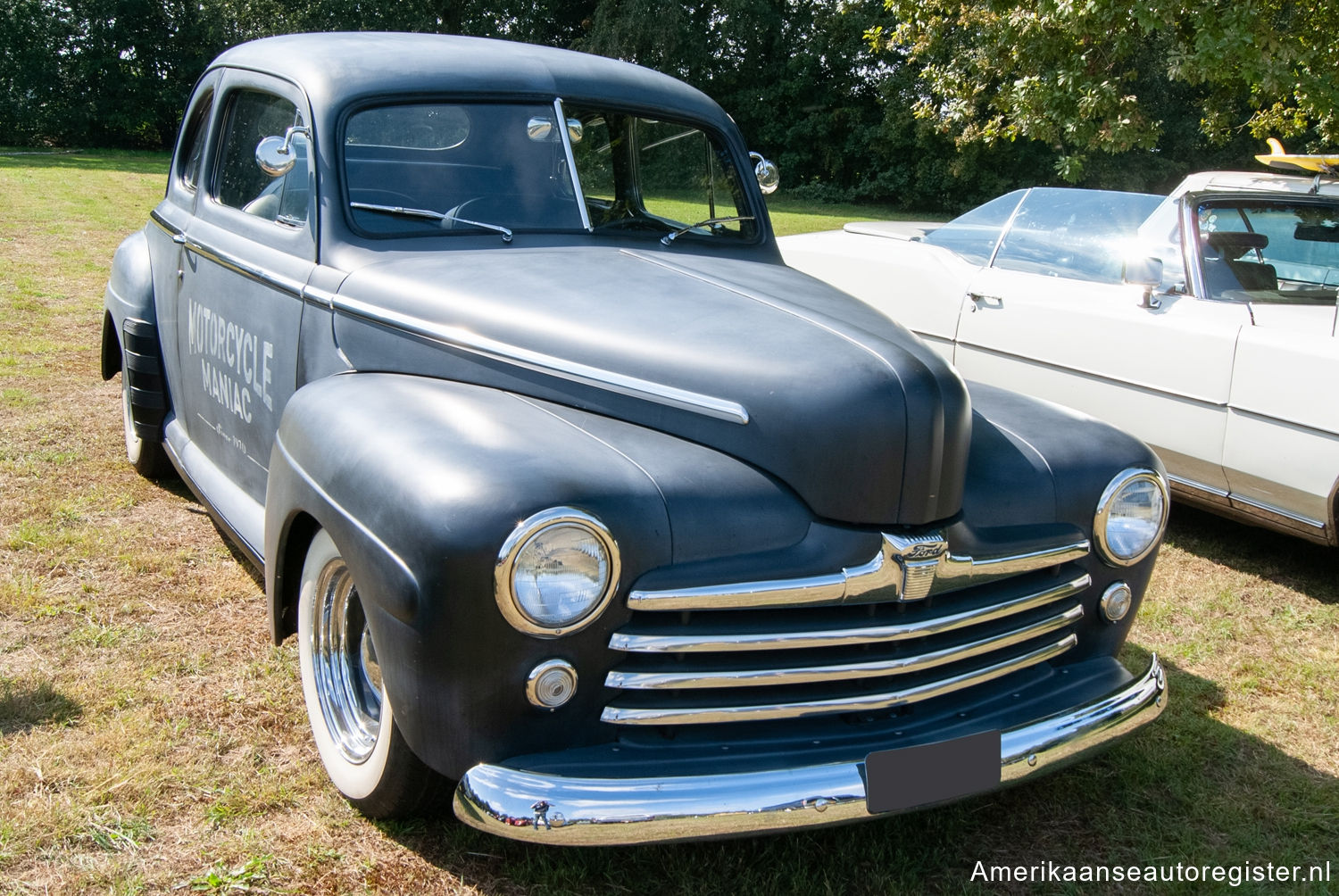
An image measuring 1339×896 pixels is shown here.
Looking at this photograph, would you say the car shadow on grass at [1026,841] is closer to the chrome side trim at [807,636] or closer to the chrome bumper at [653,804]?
the chrome bumper at [653,804]

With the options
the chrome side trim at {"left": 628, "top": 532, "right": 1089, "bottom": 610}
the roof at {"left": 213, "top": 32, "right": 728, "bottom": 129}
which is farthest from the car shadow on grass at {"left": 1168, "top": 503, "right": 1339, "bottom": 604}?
the roof at {"left": 213, "top": 32, "right": 728, "bottom": 129}

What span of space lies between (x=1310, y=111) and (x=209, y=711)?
8.00 meters

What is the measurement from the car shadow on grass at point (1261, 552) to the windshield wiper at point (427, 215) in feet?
11.0

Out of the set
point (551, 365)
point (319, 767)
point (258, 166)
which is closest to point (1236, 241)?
point (551, 365)

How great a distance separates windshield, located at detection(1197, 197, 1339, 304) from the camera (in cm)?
473

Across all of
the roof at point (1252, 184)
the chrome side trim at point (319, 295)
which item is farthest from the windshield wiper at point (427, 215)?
the roof at point (1252, 184)

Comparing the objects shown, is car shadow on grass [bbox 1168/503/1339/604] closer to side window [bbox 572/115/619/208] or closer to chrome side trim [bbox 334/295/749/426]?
side window [bbox 572/115/619/208]

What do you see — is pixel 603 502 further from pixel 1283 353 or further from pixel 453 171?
pixel 1283 353

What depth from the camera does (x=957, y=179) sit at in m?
26.2

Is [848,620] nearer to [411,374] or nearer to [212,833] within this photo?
[411,374]

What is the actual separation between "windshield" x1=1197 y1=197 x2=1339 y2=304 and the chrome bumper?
351cm

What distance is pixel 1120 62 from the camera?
374 inches

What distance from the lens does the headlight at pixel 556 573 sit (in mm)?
1999

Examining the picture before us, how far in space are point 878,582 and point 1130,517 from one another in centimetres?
86
